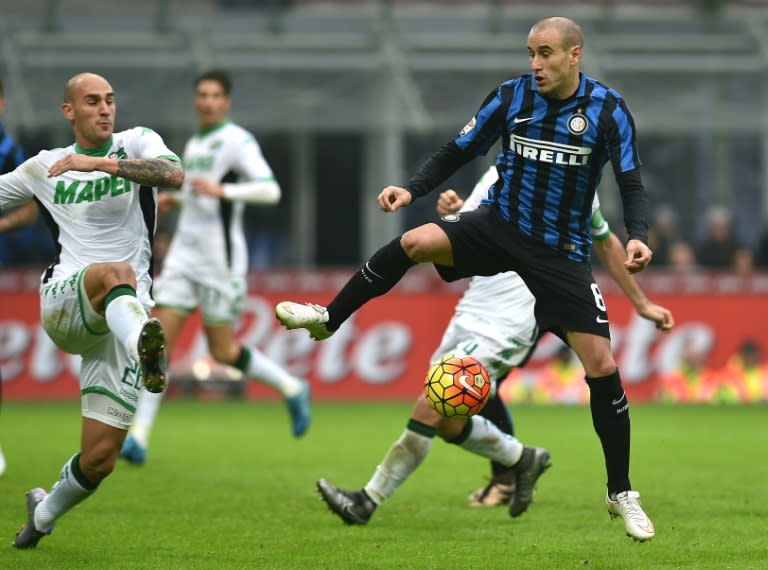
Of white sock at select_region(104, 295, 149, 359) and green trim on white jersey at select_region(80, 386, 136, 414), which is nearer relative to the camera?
white sock at select_region(104, 295, 149, 359)

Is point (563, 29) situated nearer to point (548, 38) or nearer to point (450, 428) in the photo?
point (548, 38)

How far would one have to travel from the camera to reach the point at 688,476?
10.2 m

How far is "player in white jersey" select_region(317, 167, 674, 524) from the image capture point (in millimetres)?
7926

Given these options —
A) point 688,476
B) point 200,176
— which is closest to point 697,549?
point 688,476

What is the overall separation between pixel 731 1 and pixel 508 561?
65.8 feet

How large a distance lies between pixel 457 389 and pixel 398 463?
0.91 meters

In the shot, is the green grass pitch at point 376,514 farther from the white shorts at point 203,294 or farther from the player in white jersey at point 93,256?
the white shorts at point 203,294

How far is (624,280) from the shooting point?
8172 millimetres

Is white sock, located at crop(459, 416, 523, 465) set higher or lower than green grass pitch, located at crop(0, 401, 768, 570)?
→ higher

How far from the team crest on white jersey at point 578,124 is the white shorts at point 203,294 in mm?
5078

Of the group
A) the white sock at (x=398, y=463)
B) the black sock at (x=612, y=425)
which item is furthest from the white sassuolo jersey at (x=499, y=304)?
the black sock at (x=612, y=425)

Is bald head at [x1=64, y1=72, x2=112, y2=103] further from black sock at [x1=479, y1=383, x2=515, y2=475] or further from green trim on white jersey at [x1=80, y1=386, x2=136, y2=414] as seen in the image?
black sock at [x1=479, y1=383, x2=515, y2=475]

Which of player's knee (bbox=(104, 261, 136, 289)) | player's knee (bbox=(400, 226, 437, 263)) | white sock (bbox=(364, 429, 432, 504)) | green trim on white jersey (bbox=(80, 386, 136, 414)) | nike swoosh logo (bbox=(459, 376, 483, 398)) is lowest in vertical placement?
white sock (bbox=(364, 429, 432, 504))

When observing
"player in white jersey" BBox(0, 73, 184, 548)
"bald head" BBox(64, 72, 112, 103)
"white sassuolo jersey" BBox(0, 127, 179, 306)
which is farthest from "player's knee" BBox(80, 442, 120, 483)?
"bald head" BBox(64, 72, 112, 103)
